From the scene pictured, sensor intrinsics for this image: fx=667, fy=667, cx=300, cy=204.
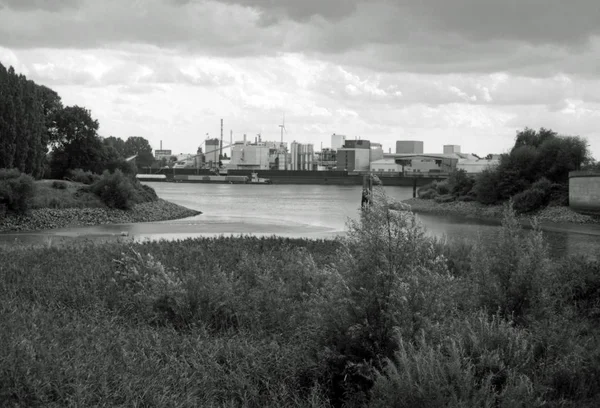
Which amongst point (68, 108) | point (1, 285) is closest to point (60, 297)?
point (1, 285)

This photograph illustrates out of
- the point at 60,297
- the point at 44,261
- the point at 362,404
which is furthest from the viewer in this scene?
the point at 44,261

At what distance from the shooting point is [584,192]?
61.0 m

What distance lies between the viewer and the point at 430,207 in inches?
2923

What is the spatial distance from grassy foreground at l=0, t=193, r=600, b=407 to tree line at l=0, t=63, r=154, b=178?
149 feet

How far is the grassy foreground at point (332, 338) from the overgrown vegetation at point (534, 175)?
56.9 m

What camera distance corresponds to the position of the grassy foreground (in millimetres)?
7039

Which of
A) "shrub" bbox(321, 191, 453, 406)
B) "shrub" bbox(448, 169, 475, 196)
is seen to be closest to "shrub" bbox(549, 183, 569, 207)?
"shrub" bbox(448, 169, 475, 196)

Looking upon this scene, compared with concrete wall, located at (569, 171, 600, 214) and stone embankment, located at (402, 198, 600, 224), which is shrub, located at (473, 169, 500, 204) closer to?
stone embankment, located at (402, 198, 600, 224)

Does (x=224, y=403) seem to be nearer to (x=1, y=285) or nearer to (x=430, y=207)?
(x=1, y=285)

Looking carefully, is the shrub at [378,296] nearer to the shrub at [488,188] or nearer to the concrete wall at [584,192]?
the concrete wall at [584,192]

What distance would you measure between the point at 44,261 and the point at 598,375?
39.9 ft

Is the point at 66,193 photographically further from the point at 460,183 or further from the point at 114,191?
the point at 460,183

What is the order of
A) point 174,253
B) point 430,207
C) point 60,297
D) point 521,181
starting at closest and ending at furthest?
1. point 60,297
2. point 174,253
3. point 521,181
4. point 430,207

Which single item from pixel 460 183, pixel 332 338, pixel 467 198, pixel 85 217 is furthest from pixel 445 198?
pixel 332 338
